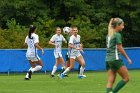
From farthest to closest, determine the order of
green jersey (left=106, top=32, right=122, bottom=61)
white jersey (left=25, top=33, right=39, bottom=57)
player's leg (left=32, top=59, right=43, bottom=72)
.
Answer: white jersey (left=25, top=33, right=39, bottom=57)
player's leg (left=32, top=59, right=43, bottom=72)
green jersey (left=106, top=32, right=122, bottom=61)

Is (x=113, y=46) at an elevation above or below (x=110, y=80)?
above

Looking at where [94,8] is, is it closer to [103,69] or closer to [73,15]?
[73,15]

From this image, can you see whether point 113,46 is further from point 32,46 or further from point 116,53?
point 32,46

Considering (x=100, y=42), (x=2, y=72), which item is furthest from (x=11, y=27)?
(x=2, y=72)

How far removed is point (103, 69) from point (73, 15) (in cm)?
1327

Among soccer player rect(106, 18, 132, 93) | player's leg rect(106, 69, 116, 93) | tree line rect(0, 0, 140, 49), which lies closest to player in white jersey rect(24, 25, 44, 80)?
player's leg rect(106, 69, 116, 93)

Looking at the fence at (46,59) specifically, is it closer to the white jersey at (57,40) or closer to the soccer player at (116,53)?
the white jersey at (57,40)

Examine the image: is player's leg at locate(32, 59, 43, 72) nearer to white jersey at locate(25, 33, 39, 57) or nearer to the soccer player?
white jersey at locate(25, 33, 39, 57)

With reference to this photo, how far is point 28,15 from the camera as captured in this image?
43.7 meters

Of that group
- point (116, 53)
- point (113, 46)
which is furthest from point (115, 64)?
point (113, 46)

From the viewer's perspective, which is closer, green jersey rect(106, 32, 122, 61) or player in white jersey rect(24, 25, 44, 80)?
green jersey rect(106, 32, 122, 61)

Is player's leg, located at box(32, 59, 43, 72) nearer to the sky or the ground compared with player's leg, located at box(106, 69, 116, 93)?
nearer to the ground

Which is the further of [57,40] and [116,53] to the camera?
[57,40]

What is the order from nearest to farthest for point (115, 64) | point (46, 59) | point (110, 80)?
point (115, 64) < point (110, 80) < point (46, 59)
